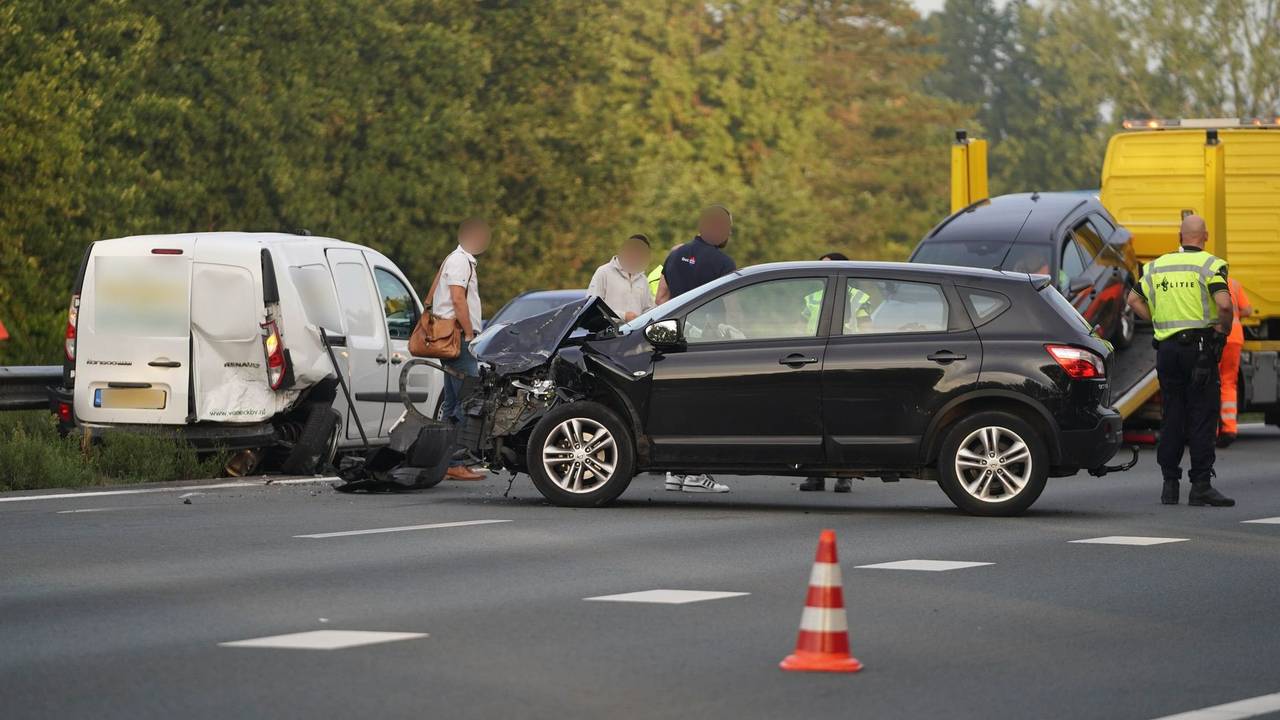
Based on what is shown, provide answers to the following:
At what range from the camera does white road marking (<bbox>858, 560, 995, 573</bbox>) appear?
11.0 m

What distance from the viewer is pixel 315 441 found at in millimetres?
16141

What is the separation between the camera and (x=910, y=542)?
485 inches

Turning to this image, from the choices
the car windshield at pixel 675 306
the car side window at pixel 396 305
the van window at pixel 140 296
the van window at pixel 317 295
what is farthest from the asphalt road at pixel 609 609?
the car side window at pixel 396 305

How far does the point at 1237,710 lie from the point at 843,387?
6.59 meters

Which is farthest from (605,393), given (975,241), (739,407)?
(975,241)

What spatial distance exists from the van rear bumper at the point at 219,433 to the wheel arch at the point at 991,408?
493 centimetres

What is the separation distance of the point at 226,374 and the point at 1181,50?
63.5 meters

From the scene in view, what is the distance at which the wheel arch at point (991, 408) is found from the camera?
13.7m

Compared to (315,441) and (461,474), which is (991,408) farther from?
(315,441)

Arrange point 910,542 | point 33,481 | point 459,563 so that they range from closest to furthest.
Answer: point 459,563 < point 910,542 < point 33,481

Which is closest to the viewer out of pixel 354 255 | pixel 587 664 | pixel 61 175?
pixel 587 664

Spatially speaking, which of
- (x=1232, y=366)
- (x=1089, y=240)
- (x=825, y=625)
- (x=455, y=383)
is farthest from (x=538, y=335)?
(x=1232, y=366)

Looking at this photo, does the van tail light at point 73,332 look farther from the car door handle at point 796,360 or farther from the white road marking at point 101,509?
the car door handle at point 796,360

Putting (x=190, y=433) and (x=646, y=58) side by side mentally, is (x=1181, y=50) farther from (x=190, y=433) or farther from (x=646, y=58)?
(x=190, y=433)
